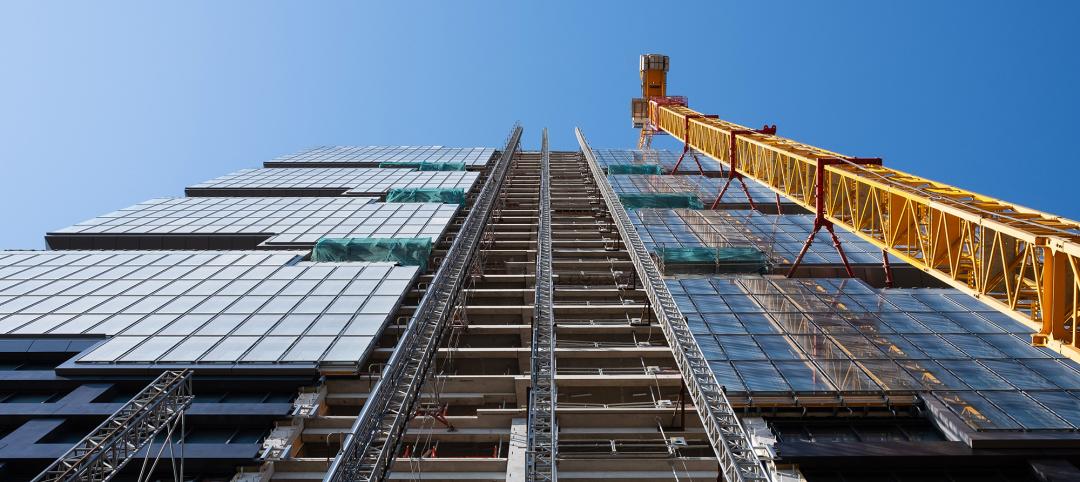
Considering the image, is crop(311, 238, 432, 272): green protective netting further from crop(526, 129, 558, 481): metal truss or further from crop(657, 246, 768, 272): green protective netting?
crop(657, 246, 768, 272): green protective netting

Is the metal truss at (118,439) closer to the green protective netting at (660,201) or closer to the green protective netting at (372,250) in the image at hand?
the green protective netting at (372,250)

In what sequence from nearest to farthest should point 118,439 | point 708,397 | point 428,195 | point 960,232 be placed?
point 118,439 < point 708,397 < point 960,232 < point 428,195

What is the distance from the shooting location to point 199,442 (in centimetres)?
1375

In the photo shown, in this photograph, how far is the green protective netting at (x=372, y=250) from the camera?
998 inches

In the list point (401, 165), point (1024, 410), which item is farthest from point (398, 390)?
point (401, 165)

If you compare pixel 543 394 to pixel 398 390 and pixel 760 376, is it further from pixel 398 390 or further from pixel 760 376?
pixel 760 376

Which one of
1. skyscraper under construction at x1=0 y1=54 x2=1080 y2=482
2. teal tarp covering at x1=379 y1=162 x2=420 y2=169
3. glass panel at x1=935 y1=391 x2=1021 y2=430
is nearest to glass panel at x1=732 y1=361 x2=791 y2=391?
skyscraper under construction at x1=0 y1=54 x2=1080 y2=482

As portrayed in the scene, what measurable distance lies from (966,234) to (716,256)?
10.1 meters

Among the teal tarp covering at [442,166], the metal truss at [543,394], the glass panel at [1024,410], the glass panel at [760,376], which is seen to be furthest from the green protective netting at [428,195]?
the glass panel at [1024,410]

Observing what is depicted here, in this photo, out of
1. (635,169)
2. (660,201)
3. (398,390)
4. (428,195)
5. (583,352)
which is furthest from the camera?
(635,169)

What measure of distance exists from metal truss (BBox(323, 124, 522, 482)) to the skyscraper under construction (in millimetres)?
66

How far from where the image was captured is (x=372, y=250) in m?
26.0

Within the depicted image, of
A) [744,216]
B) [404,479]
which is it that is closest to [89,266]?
[404,479]

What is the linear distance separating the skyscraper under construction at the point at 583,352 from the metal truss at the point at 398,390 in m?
0.07
